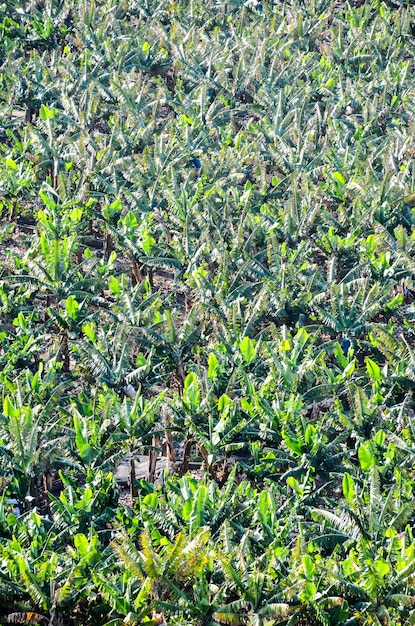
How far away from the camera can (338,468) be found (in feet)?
32.2

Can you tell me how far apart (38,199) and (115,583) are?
835 cm

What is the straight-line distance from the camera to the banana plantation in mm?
8211

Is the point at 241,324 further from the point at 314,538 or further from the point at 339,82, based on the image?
the point at 339,82

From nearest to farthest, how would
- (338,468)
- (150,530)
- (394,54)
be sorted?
(150,530), (338,468), (394,54)

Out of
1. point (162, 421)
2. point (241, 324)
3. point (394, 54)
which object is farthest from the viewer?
point (394, 54)

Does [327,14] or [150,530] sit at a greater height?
[327,14]

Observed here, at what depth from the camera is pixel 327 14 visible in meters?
22.0

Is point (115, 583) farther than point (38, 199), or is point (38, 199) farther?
point (38, 199)

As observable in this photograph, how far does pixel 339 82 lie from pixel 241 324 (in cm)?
866

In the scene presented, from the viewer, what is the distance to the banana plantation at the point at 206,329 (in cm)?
821

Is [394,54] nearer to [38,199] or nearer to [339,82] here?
[339,82]

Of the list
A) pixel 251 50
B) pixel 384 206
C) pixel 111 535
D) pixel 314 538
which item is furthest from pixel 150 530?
pixel 251 50

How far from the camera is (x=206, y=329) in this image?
480 inches

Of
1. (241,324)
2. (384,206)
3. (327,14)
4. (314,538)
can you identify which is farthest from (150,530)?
(327,14)
